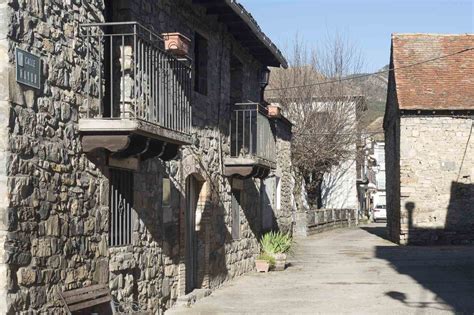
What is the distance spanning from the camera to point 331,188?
44.0 metres

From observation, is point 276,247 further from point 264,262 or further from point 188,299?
point 188,299

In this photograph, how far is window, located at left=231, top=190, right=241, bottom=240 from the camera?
15391mm

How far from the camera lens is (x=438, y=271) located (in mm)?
16922

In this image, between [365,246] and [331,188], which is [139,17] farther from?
[331,188]

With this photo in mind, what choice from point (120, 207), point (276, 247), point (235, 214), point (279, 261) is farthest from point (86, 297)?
point (276, 247)

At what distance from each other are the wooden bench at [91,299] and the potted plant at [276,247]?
8670mm

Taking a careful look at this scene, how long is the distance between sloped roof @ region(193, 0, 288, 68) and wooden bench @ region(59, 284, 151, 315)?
19.9 ft

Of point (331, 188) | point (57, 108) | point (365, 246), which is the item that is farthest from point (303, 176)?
point (57, 108)

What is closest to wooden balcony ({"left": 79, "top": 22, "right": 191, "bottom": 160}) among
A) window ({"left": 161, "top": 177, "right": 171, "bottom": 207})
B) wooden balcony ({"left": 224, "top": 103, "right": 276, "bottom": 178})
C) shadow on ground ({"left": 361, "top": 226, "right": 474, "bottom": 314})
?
window ({"left": 161, "top": 177, "right": 171, "bottom": 207})

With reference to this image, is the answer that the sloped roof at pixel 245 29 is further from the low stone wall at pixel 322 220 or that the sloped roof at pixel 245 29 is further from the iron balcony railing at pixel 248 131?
the low stone wall at pixel 322 220

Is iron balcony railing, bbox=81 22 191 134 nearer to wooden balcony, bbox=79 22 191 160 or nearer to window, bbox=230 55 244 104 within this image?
wooden balcony, bbox=79 22 191 160

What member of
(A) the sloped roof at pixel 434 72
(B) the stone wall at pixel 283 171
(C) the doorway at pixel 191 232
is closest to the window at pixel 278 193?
(B) the stone wall at pixel 283 171

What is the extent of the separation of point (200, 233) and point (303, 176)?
23.7 m

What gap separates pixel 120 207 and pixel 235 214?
681cm
